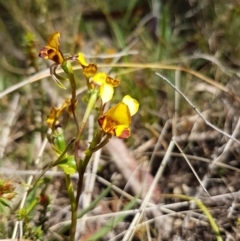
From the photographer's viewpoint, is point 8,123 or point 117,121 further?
point 8,123

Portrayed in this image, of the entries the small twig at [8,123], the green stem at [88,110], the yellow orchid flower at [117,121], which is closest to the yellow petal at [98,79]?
the green stem at [88,110]

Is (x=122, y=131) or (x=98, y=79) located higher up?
(x=98, y=79)

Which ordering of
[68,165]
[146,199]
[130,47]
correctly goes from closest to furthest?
[68,165] → [146,199] → [130,47]

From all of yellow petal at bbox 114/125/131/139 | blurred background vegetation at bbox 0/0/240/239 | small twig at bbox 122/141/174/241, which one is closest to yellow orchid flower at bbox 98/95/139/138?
yellow petal at bbox 114/125/131/139

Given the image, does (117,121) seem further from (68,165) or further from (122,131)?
(68,165)

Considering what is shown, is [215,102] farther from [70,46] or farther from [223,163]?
[70,46]

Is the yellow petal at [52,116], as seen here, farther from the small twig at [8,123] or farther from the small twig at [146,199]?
the small twig at [8,123]

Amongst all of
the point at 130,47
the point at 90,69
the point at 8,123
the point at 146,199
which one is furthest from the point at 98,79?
the point at 130,47

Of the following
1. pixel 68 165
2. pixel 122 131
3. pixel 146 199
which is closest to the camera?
pixel 122 131

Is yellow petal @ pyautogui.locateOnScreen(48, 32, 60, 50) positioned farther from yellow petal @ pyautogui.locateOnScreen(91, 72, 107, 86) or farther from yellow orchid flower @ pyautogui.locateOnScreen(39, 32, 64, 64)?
yellow petal @ pyautogui.locateOnScreen(91, 72, 107, 86)
